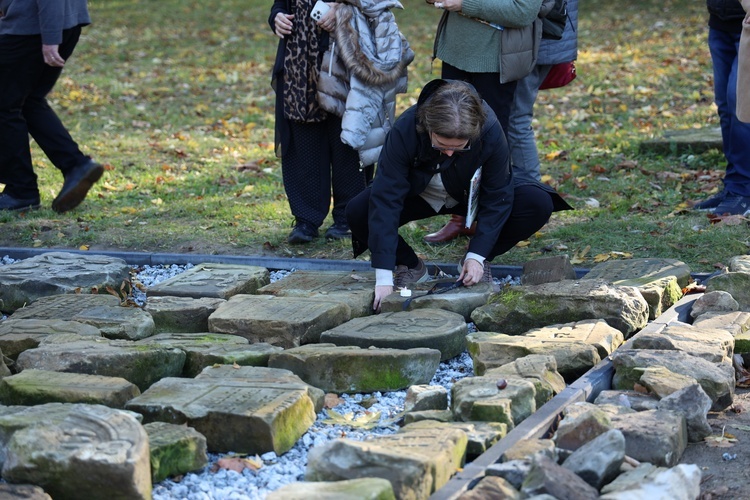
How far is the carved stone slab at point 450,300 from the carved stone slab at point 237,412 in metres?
1.13

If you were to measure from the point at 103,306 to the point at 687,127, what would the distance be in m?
5.75

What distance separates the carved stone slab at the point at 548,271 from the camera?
15.3 ft

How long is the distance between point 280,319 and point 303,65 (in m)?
1.75

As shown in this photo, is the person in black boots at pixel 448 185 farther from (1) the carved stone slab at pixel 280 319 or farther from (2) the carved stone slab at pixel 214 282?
(2) the carved stone slab at pixel 214 282

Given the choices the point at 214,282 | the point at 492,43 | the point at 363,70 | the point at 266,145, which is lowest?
the point at 266,145

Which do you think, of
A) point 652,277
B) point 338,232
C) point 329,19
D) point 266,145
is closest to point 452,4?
point 329,19

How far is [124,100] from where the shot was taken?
10750 millimetres

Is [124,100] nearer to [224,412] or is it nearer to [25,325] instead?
[25,325]

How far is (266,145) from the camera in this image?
870 cm

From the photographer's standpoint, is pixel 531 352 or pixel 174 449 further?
pixel 531 352

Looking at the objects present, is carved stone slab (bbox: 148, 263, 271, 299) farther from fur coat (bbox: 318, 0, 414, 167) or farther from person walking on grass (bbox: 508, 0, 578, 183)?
person walking on grass (bbox: 508, 0, 578, 183)

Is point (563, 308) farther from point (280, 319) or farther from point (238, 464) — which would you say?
point (238, 464)

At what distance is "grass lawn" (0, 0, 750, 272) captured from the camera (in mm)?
5719

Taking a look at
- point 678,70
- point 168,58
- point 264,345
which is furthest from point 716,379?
point 168,58
